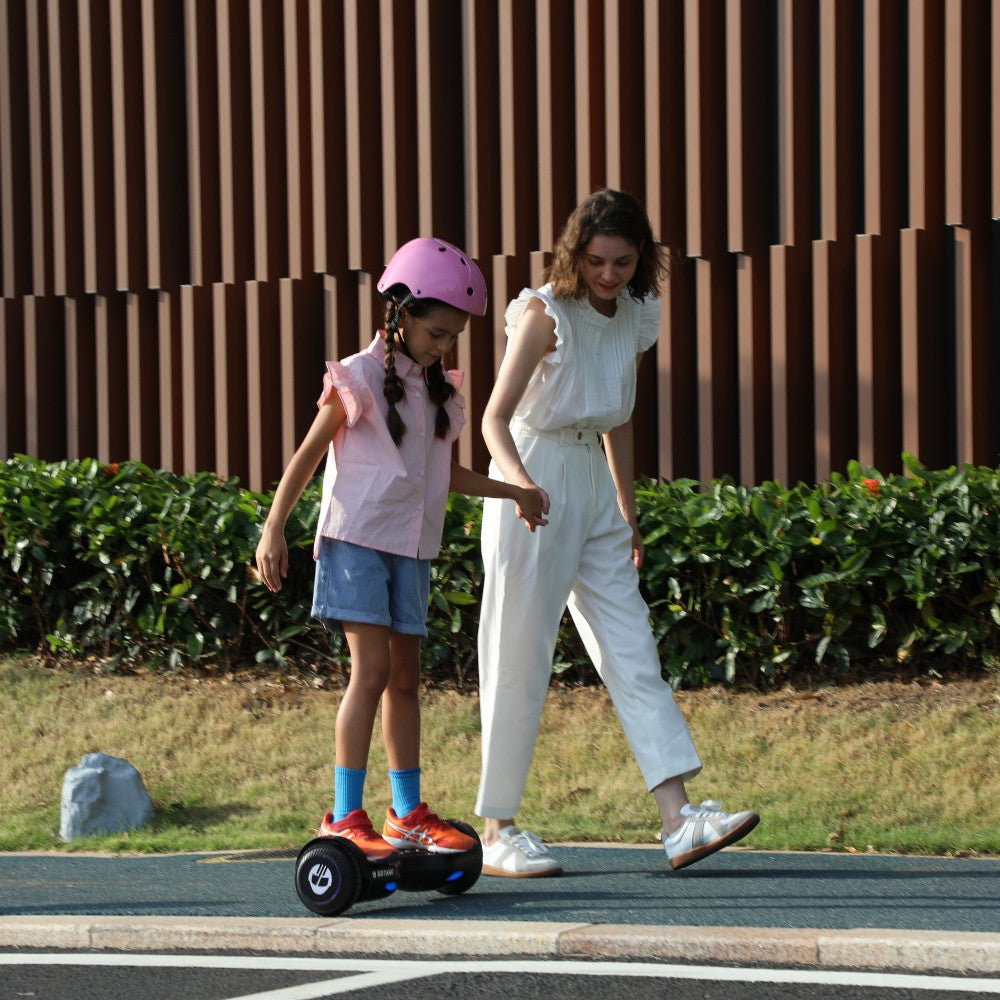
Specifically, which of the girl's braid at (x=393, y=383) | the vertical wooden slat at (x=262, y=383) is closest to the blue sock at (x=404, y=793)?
the girl's braid at (x=393, y=383)

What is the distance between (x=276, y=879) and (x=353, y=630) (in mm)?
964

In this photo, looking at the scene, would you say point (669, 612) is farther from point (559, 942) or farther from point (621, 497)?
point (559, 942)

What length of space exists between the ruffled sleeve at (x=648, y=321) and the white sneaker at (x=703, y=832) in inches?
56.1

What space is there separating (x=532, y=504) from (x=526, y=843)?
1043mm

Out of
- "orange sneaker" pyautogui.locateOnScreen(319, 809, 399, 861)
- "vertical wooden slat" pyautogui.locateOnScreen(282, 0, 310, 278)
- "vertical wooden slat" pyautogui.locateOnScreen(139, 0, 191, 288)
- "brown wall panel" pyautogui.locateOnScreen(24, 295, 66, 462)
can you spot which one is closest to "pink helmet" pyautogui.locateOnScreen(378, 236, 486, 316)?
"orange sneaker" pyautogui.locateOnScreen(319, 809, 399, 861)

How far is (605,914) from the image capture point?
4535 millimetres

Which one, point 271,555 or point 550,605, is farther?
point 550,605

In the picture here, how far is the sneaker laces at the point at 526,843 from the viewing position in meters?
5.15

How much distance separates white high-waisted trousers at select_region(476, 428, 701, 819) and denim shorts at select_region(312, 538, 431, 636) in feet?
1.19

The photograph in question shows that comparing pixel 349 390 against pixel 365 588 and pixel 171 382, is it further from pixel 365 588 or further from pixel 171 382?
pixel 171 382

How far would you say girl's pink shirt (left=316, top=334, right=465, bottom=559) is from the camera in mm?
4794

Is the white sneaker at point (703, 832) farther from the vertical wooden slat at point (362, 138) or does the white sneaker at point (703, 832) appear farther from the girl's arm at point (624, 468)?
the vertical wooden slat at point (362, 138)

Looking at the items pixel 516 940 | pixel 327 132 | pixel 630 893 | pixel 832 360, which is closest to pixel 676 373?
pixel 832 360

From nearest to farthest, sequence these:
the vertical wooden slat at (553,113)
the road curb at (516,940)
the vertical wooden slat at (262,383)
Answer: the road curb at (516,940)
the vertical wooden slat at (553,113)
the vertical wooden slat at (262,383)
